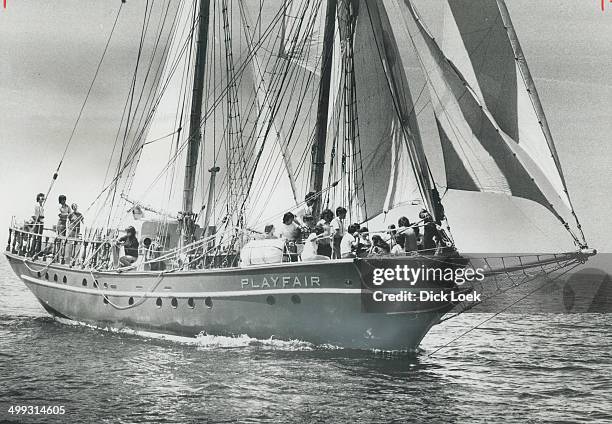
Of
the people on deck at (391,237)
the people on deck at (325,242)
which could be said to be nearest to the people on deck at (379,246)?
the people on deck at (391,237)

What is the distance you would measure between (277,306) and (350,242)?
3.02 m

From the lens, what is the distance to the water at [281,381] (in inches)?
561

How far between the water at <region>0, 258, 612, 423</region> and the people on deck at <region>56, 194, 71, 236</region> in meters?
4.54

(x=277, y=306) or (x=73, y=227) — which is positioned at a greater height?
(x=73, y=227)

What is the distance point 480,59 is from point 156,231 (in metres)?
14.2

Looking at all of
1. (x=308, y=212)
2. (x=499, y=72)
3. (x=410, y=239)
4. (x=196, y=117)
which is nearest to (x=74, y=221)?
(x=196, y=117)

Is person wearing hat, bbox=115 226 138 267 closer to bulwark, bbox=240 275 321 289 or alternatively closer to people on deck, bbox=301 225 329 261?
bulwark, bbox=240 275 321 289

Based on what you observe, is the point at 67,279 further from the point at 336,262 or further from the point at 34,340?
the point at 336,262

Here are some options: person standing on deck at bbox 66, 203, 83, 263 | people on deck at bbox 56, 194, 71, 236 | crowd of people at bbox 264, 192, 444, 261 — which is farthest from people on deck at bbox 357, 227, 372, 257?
people on deck at bbox 56, 194, 71, 236

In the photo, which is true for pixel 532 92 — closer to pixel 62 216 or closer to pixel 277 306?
pixel 277 306

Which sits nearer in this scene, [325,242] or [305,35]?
[325,242]

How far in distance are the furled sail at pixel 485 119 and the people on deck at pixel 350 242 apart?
3.41 meters

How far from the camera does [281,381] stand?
16516 mm

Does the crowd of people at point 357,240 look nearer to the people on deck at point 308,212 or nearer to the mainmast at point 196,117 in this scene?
the people on deck at point 308,212
